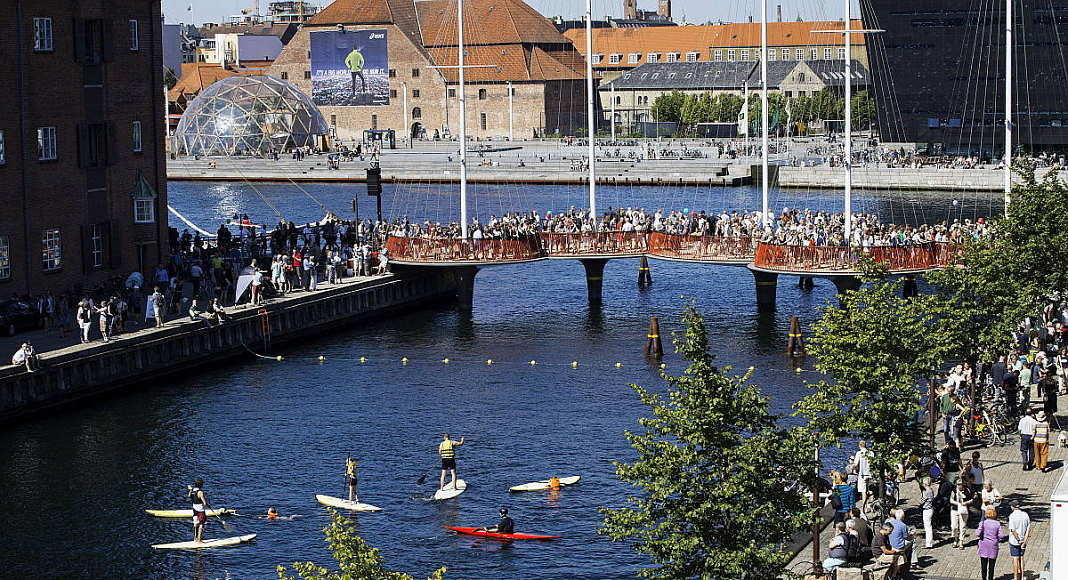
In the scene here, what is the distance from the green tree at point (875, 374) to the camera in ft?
118

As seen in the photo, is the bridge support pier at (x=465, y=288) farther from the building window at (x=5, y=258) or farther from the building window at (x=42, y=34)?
the building window at (x=5, y=258)

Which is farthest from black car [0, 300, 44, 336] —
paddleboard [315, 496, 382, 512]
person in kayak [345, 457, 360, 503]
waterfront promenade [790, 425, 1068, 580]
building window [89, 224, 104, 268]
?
waterfront promenade [790, 425, 1068, 580]

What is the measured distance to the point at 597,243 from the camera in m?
76.4

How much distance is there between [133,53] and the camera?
73875 mm

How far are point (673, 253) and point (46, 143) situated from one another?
27.2 meters

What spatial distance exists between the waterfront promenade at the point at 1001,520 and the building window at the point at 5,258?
38.2m

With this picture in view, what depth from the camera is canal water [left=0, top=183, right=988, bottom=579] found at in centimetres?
4103

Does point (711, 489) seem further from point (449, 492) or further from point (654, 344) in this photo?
point (654, 344)

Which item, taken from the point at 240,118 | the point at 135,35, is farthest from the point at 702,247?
the point at 240,118

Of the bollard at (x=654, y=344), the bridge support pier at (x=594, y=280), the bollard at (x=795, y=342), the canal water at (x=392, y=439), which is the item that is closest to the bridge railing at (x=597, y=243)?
the canal water at (x=392, y=439)

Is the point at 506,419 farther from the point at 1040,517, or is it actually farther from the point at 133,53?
the point at 133,53

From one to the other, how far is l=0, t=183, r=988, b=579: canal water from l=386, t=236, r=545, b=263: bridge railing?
3.07 m

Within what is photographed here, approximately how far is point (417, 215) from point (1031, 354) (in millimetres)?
79673

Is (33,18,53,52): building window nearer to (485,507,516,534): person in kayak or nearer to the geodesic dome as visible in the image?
(485,507,516,534): person in kayak
